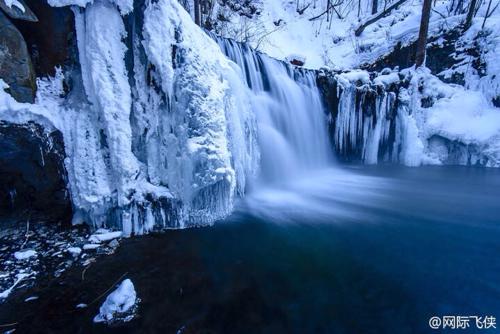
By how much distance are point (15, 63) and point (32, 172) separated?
3.95 ft

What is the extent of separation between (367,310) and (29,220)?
382 cm

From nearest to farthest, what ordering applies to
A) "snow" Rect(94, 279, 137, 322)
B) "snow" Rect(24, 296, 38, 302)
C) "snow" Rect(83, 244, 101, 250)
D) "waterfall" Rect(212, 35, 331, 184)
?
"snow" Rect(94, 279, 137, 322) → "snow" Rect(24, 296, 38, 302) → "snow" Rect(83, 244, 101, 250) → "waterfall" Rect(212, 35, 331, 184)

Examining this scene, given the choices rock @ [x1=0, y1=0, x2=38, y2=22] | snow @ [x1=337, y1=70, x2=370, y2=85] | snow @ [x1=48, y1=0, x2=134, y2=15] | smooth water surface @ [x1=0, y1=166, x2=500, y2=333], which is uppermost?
snow @ [x1=337, y1=70, x2=370, y2=85]

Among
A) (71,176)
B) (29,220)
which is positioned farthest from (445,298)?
(29,220)

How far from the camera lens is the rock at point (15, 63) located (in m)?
2.84

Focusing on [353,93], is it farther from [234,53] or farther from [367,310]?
[367,310]

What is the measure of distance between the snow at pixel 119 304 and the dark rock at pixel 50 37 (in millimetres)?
2636

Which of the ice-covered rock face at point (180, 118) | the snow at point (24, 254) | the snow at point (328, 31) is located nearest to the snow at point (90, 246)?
the snow at point (24, 254)

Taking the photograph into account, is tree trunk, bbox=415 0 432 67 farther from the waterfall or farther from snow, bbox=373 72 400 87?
the waterfall

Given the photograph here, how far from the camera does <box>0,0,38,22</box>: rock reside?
2809mm

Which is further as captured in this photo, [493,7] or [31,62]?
[493,7]

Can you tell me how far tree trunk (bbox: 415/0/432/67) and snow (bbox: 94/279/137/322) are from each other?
11080 mm

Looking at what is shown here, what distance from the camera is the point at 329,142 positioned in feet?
26.7

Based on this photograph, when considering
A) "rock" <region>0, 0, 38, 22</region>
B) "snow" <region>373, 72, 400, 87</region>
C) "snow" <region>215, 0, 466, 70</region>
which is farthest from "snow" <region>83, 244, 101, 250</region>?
"snow" <region>215, 0, 466, 70</region>
